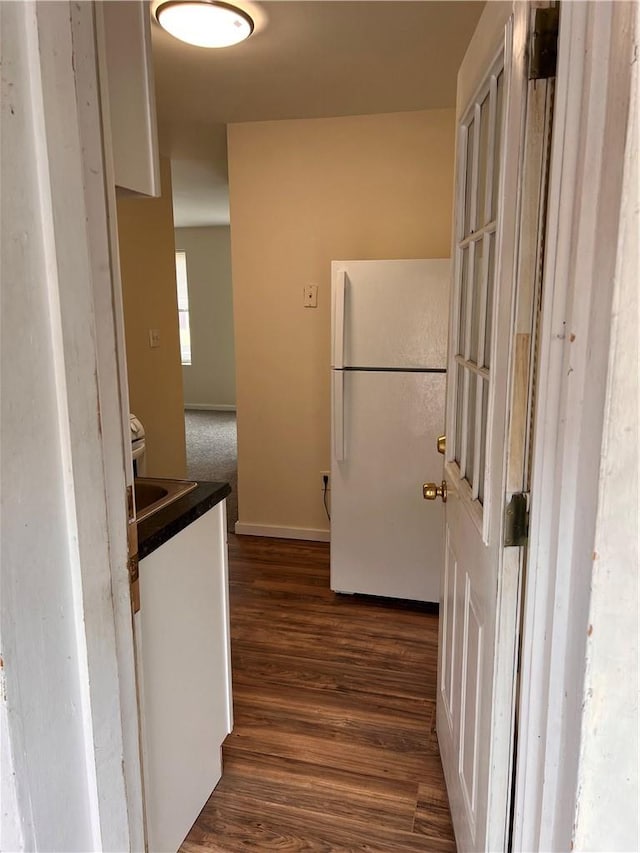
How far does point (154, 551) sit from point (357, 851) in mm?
1000

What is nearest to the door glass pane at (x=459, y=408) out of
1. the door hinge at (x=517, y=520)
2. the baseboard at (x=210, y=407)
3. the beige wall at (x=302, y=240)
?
the door hinge at (x=517, y=520)

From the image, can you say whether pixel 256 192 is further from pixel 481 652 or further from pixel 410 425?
pixel 481 652

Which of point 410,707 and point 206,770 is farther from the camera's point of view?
point 410,707

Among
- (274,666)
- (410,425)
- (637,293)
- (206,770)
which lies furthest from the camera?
(410,425)

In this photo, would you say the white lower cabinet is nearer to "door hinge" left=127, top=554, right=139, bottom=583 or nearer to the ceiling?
"door hinge" left=127, top=554, right=139, bottom=583

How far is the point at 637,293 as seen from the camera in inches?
26.8

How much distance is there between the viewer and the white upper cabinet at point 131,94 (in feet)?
3.31

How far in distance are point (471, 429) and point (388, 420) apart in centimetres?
130

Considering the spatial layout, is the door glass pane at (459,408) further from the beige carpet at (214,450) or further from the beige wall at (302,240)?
the beige carpet at (214,450)

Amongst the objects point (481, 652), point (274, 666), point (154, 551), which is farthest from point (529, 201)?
point (274, 666)

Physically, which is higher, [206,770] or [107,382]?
[107,382]

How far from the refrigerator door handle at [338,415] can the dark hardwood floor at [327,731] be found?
77cm

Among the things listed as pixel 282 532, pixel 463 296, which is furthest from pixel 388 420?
pixel 282 532

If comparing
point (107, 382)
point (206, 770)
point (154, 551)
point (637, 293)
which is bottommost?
point (206, 770)
